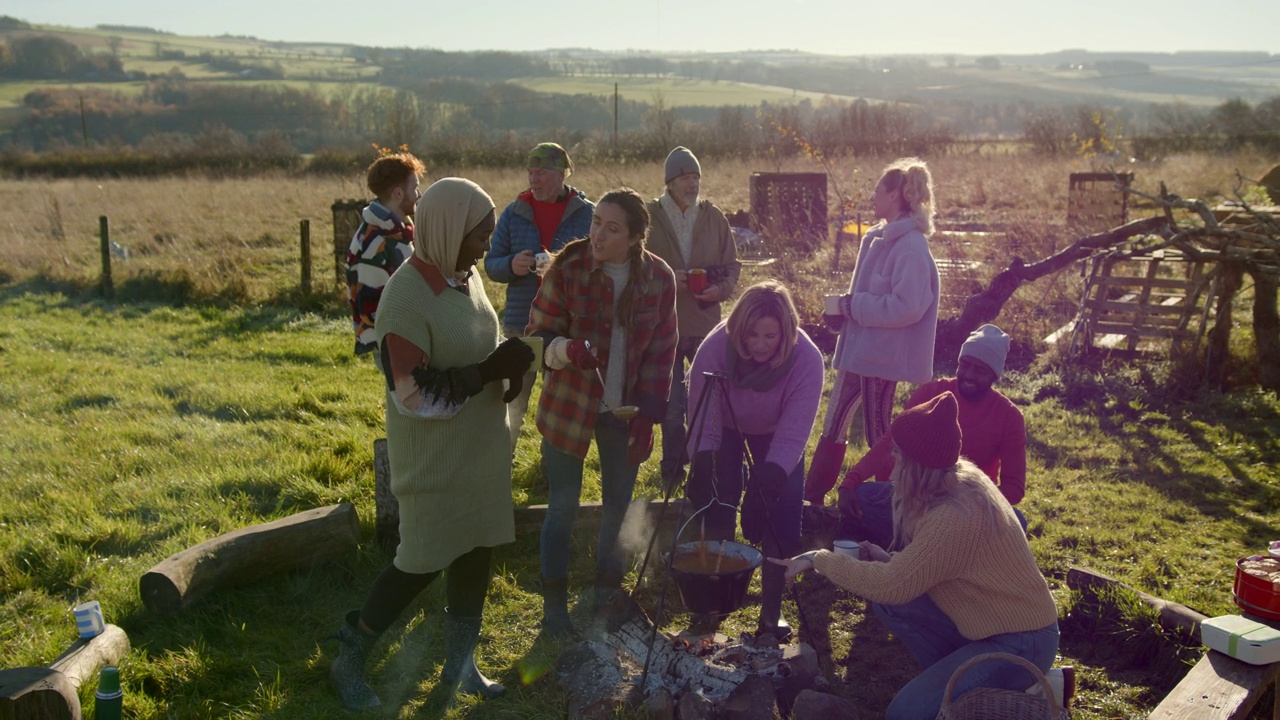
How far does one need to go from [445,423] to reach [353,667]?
1041 mm

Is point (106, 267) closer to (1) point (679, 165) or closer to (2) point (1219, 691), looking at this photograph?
(1) point (679, 165)

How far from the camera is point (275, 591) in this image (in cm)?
411

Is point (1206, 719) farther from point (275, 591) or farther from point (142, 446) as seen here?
point (142, 446)

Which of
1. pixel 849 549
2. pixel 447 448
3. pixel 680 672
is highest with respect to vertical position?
pixel 447 448

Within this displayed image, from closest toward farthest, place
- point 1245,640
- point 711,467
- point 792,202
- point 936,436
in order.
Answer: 1. point 936,436
2. point 1245,640
3. point 711,467
4. point 792,202

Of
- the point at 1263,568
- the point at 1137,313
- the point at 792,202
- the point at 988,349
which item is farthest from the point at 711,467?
the point at 792,202

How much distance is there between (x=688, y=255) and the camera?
16.4ft

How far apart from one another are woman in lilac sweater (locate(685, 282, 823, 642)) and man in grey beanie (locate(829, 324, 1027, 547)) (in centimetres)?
40

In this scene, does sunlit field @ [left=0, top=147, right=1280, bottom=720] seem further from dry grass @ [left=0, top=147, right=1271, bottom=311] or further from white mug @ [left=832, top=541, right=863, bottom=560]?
white mug @ [left=832, top=541, right=863, bottom=560]

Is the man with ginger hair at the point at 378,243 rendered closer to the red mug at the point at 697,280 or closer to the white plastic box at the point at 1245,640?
the red mug at the point at 697,280

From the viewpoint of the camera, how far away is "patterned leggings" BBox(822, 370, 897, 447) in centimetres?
468

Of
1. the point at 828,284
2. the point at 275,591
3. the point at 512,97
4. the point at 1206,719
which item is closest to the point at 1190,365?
the point at 828,284

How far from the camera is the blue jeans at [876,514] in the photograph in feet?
13.3

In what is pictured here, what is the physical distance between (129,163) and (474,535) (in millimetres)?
32052
